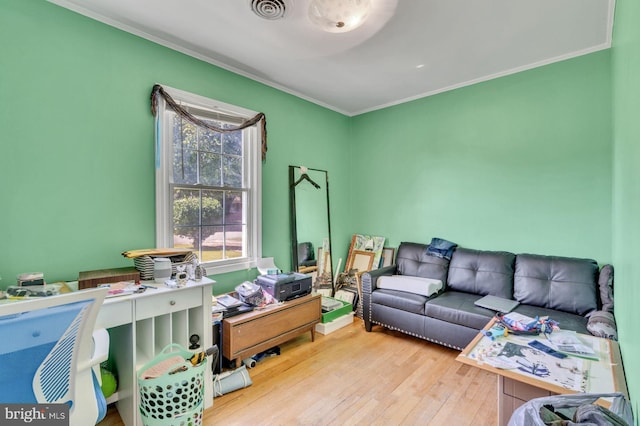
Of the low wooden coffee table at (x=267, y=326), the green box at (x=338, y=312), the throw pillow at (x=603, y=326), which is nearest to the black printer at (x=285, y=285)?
the low wooden coffee table at (x=267, y=326)

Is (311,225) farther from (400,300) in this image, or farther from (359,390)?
(359,390)

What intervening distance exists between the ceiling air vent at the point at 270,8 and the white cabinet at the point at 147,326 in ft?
6.23

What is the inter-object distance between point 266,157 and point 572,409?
2.94 metres

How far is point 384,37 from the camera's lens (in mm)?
2381

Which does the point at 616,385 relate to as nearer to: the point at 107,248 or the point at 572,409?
the point at 572,409

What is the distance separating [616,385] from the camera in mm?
1328

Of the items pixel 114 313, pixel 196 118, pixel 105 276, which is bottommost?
pixel 114 313

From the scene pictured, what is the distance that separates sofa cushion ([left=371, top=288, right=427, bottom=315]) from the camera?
2.89 m

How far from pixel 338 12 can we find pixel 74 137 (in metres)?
1.96

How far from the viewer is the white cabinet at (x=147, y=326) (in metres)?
1.74

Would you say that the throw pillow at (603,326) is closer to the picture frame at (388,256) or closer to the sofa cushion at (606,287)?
the sofa cushion at (606,287)

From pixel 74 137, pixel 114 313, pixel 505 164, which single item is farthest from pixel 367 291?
pixel 74 137

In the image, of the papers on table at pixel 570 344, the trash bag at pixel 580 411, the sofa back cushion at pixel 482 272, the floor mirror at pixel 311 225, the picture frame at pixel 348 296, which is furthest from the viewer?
the picture frame at pixel 348 296

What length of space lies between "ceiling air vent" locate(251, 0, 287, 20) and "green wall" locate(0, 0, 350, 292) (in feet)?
3.11
